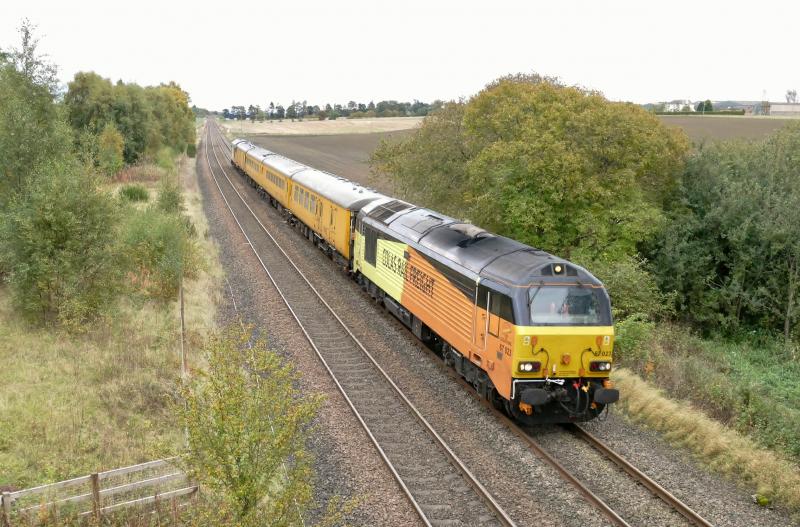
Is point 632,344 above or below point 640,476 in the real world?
above

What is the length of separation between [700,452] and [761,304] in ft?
51.2

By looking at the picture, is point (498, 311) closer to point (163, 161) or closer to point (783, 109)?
point (163, 161)

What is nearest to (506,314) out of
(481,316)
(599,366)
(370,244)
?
(481,316)

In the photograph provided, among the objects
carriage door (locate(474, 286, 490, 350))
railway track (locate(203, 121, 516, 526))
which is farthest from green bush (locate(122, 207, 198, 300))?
carriage door (locate(474, 286, 490, 350))

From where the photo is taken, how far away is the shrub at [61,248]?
18.2m

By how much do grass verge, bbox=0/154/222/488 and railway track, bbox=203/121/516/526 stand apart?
3520 mm

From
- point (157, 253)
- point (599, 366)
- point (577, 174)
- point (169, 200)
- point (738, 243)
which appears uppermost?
point (577, 174)

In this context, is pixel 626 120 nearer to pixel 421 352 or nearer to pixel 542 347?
pixel 421 352

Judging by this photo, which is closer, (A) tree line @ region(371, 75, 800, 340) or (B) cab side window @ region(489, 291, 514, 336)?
(B) cab side window @ region(489, 291, 514, 336)

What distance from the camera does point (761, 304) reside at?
2573 centimetres

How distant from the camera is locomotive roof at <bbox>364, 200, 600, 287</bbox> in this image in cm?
1284

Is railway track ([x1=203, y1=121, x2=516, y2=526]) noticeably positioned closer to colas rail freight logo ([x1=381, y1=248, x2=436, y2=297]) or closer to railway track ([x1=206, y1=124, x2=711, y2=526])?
railway track ([x1=206, y1=124, x2=711, y2=526])

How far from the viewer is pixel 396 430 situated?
1353 cm

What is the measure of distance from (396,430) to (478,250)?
438 cm
